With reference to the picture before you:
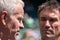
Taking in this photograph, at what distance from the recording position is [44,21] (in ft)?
9.81

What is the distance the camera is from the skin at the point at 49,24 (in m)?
2.93

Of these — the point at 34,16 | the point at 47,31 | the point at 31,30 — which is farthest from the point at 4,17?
the point at 34,16

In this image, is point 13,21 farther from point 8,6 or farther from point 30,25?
point 30,25

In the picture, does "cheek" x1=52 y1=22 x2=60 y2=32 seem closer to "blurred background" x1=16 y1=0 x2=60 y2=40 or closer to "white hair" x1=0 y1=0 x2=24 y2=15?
"white hair" x1=0 y1=0 x2=24 y2=15

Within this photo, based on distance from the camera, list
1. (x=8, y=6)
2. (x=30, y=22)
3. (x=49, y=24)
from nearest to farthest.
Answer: (x=8, y=6)
(x=49, y=24)
(x=30, y=22)

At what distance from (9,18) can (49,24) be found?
2.30 feet


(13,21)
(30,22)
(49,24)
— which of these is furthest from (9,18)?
(30,22)

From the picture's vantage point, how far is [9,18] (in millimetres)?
2350

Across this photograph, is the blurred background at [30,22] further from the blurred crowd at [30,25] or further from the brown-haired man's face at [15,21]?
the brown-haired man's face at [15,21]

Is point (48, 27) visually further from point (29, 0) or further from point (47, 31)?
point (29, 0)

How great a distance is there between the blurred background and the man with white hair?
5.35ft

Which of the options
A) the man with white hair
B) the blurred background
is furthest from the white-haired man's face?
the blurred background

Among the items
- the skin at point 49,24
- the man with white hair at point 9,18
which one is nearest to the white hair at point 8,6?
the man with white hair at point 9,18

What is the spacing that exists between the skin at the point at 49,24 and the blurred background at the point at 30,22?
1020 millimetres
